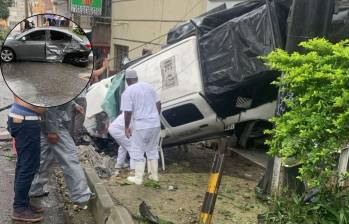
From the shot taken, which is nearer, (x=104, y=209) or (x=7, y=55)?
(x=7, y=55)

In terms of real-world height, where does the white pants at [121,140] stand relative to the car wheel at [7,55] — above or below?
below

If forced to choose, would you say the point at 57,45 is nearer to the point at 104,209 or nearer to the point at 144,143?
the point at 104,209

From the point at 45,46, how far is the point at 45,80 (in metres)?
0.20

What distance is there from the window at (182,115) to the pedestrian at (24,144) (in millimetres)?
3039

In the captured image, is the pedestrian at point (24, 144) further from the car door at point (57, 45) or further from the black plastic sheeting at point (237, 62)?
the black plastic sheeting at point (237, 62)

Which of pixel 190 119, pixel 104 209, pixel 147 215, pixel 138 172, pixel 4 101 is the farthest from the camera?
pixel 4 101

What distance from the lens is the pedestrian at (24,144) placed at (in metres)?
4.80

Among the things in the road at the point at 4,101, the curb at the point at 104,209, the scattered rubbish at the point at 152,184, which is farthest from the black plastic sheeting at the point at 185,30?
the road at the point at 4,101

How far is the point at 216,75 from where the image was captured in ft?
23.7

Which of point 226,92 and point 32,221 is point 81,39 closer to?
point 32,221

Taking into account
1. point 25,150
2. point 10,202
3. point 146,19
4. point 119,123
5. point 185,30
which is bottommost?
point 10,202

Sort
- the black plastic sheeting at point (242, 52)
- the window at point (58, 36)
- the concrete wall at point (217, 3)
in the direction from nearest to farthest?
the window at point (58, 36) → the black plastic sheeting at point (242, 52) → the concrete wall at point (217, 3)

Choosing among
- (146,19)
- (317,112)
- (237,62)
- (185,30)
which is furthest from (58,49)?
(146,19)

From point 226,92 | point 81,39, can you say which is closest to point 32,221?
point 81,39
